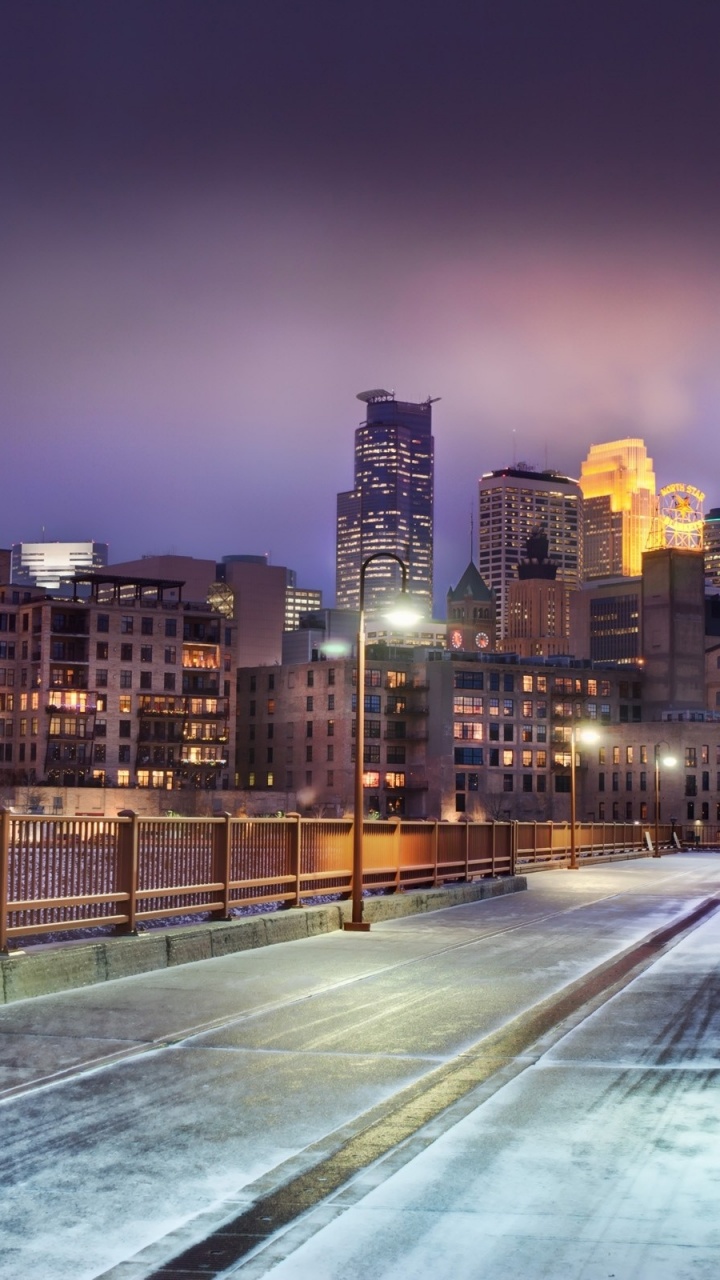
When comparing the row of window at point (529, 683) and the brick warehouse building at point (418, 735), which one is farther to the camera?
the row of window at point (529, 683)

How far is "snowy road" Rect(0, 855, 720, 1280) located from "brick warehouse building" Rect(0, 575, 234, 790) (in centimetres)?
11747

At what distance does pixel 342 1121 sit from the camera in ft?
30.5

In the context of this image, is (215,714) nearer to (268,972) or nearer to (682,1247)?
(268,972)

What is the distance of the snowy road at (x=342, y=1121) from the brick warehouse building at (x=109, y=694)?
11747 centimetres

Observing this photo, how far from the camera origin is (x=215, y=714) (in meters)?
142

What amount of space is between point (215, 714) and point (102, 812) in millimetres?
20858

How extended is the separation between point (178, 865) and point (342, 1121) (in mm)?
10536

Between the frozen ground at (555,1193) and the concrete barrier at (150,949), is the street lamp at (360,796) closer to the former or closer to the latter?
the concrete barrier at (150,949)

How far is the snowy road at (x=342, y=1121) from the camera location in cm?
683

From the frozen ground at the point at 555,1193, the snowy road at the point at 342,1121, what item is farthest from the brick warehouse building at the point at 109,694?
the frozen ground at the point at 555,1193

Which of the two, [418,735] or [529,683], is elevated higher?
[529,683]

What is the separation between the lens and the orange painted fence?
623 inches

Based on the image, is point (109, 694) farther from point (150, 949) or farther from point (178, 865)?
point (150, 949)

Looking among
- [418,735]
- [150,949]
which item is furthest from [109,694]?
[150,949]
